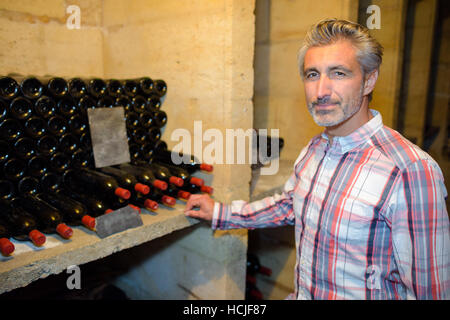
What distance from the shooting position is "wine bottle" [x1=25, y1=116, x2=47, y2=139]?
1386 mm

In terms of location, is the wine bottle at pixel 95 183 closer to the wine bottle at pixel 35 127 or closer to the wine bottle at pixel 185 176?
the wine bottle at pixel 35 127

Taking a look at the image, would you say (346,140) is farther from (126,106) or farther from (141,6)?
(141,6)

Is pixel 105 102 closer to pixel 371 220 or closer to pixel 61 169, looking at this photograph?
pixel 61 169

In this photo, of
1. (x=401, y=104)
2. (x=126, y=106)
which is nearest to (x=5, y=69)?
(x=126, y=106)

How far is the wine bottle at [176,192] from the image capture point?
5.30ft

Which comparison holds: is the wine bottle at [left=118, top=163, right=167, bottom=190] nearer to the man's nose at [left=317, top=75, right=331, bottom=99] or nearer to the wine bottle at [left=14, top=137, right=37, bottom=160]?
the wine bottle at [left=14, top=137, right=37, bottom=160]

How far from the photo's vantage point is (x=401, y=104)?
295 centimetres

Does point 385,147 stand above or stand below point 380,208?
above

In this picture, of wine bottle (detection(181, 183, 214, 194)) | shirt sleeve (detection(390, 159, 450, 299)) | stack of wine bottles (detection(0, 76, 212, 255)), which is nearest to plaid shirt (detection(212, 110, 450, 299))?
shirt sleeve (detection(390, 159, 450, 299))

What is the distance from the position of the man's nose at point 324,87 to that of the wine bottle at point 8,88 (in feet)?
3.94

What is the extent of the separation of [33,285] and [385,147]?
2675 mm

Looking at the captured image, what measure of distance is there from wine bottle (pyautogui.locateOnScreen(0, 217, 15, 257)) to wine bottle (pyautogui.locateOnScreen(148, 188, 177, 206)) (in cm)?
59

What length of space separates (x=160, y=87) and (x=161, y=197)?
2.29 feet

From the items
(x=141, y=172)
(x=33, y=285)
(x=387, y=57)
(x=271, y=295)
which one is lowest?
(x=271, y=295)
